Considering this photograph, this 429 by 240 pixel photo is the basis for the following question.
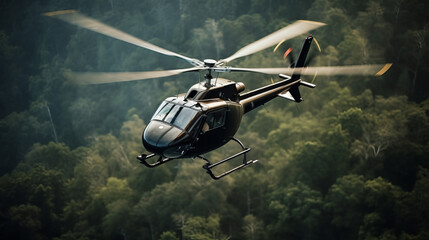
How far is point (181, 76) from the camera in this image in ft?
199

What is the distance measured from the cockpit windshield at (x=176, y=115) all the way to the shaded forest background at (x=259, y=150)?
72.8 ft

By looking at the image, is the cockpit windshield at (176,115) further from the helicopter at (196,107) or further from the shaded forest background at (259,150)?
the shaded forest background at (259,150)

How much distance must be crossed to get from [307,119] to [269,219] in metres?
11.1

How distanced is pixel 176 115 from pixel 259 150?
98.0 feet

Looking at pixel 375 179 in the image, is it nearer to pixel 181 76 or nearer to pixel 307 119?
pixel 307 119

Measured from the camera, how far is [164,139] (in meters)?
11.7

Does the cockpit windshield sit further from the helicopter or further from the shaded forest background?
the shaded forest background

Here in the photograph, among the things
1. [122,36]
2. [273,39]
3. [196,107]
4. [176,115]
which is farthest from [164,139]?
[273,39]

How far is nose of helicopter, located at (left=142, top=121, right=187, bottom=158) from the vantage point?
11719 mm

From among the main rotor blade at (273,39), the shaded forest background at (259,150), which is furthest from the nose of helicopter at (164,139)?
the shaded forest background at (259,150)

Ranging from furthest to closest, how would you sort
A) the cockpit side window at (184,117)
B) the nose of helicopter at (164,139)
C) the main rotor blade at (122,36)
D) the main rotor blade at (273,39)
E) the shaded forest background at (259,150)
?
1. the shaded forest background at (259,150)
2. the main rotor blade at (273,39)
3. the main rotor blade at (122,36)
4. the cockpit side window at (184,117)
5. the nose of helicopter at (164,139)

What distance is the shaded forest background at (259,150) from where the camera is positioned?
32.9 m

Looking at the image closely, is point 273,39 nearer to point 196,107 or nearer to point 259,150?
point 196,107

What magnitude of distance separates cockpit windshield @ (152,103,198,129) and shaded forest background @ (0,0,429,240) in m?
22.2
